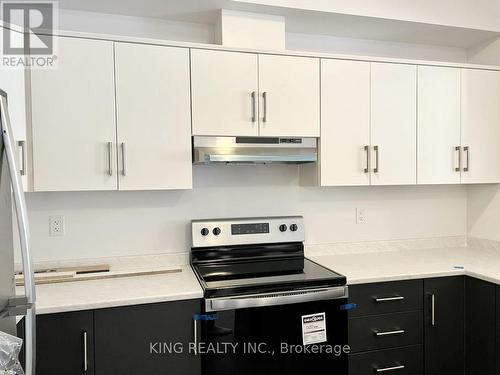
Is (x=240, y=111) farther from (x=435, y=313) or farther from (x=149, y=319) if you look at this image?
(x=435, y=313)

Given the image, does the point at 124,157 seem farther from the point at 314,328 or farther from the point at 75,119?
the point at 314,328

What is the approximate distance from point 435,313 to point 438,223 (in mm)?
930

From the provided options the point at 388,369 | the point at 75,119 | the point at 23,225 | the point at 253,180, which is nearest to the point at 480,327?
the point at 388,369

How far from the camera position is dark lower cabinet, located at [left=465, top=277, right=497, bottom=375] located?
7.13ft

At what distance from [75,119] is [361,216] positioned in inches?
76.3

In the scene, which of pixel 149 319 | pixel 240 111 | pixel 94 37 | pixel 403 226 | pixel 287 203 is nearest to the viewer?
pixel 149 319

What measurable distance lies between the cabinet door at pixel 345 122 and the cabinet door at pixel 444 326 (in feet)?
2.44

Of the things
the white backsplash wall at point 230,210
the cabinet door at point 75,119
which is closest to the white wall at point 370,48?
the white backsplash wall at point 230,210

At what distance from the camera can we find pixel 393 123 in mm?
2531

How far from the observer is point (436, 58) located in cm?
296

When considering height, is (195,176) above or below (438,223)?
above

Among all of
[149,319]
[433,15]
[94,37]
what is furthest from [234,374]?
[433,15]

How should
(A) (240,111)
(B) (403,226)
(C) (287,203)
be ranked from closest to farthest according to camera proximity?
(A) (240,111) → (C) (287,203) → (B) (403,226)

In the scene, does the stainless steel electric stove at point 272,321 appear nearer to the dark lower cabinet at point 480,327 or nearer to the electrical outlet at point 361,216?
the electrical outlet at point 361,216
